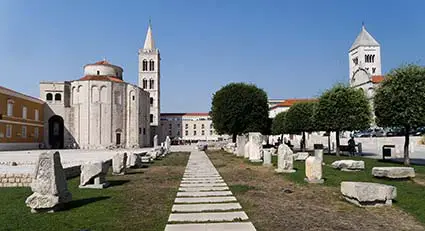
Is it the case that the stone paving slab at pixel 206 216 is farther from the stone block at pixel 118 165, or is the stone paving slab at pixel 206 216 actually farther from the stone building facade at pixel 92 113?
the stone building facade at pixel 92 113

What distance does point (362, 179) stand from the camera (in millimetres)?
12141

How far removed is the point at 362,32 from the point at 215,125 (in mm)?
78524

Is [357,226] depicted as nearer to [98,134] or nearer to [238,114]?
[238,114]

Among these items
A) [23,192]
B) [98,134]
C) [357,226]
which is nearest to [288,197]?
[357,226]

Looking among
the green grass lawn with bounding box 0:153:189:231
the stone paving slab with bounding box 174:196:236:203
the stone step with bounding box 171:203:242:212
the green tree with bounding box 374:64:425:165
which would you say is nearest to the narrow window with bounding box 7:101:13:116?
the green grass lawn with bounding box 0:153:189:231

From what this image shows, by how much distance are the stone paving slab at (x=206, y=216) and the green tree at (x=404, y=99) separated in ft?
45.3

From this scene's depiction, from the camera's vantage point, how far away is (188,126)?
107 m

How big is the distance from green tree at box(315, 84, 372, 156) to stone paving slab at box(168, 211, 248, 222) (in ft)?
66.3

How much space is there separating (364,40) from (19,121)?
89684mm

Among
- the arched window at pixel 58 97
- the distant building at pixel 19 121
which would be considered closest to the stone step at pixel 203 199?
the distant building at pixel 19 121

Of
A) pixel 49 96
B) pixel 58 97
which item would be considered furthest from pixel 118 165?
pixel 49 96

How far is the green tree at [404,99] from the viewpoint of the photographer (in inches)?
684

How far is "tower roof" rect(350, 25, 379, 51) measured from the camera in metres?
101

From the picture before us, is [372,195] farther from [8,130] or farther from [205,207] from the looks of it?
[8,130]
